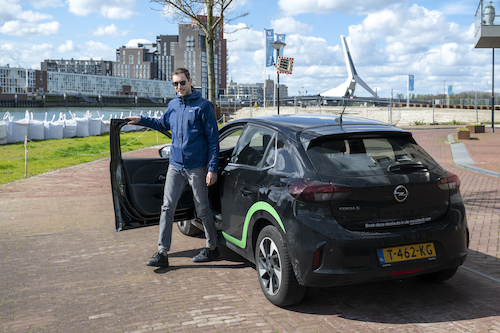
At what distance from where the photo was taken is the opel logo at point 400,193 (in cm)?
359

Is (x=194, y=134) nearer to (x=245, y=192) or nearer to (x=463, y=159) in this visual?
(x=245, y=192)

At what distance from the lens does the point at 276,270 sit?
385cm

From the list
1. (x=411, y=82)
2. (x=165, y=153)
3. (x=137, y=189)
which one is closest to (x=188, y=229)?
(x=165, y=153)

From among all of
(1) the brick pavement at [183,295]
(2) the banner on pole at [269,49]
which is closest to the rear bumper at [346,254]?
(1) the brick pavement at [183,295]

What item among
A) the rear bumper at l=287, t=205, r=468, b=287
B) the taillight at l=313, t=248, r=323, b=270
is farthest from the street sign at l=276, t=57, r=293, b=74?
the taillight at l=313, t=248, r=323, b=270

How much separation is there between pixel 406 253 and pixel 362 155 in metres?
0.83

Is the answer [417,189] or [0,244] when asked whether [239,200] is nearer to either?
[417,189]

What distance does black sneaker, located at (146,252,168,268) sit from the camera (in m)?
4.89

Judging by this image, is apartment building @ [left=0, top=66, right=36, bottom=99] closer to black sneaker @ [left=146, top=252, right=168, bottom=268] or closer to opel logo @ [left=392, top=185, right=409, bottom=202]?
black sneaker @ [left=146, top=252, right=168, bottom=268]

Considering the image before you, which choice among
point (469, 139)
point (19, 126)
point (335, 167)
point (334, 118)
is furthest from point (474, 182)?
point (19, 126)

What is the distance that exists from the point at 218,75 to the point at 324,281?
192544 mm

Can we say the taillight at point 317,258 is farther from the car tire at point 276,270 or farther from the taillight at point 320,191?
the taillight at point 320,191

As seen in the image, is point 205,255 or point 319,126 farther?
point 205,255

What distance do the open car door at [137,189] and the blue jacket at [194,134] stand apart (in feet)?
1.60
